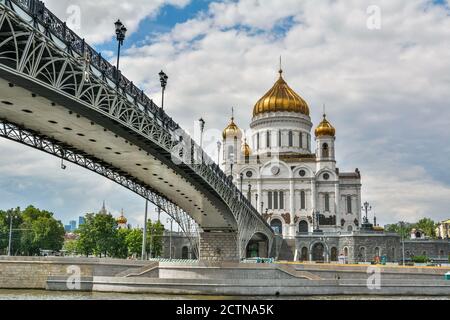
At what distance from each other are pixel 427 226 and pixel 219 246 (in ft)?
262

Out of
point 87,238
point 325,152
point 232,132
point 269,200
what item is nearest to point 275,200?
point 269,200

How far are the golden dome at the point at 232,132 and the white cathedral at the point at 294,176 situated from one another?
4.60m

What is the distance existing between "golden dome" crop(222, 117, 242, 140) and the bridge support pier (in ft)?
145

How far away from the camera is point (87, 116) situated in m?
21.7

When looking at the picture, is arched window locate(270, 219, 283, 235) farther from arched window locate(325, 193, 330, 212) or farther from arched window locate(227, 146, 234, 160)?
arched window locate(227, 146, 234, 160)

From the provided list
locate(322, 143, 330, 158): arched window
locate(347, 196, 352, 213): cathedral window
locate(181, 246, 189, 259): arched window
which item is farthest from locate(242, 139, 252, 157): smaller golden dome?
locate(181, 246, 189, 259): arched window

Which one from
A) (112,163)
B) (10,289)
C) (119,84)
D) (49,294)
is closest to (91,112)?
(119,84)

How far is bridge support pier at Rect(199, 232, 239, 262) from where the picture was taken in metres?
51.9

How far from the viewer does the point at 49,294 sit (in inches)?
1210

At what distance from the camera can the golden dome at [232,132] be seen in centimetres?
9656

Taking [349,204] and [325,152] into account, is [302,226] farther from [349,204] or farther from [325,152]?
[325,152]

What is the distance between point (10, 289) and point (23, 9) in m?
22.5

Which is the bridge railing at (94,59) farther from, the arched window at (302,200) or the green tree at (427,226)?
the green tree at (427,226)

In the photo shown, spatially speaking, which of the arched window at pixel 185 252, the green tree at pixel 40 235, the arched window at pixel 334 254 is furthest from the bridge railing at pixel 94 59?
the arched window at pixel 185 252
